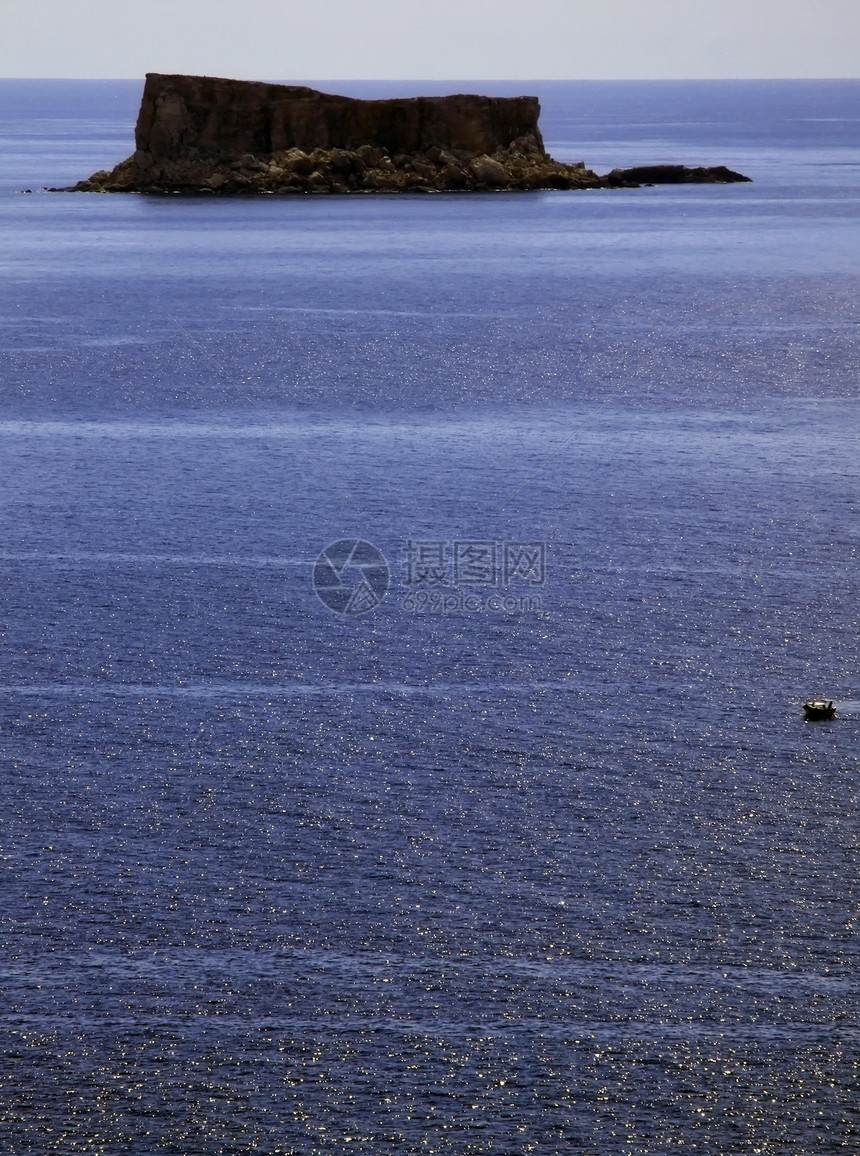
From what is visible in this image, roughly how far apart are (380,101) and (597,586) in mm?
104255

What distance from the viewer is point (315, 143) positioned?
134500 millimetres

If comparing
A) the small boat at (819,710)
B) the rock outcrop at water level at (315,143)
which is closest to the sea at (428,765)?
the small boat at (819,710)

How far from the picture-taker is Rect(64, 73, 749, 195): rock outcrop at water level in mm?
126000

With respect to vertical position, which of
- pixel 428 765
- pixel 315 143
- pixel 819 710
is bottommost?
pixel 428 765

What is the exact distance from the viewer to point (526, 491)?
41.2 metres

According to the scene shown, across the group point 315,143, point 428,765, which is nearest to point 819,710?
point 428,765

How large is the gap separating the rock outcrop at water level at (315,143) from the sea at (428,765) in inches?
2959

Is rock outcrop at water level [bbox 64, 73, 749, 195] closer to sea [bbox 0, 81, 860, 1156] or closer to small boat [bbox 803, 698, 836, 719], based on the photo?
sea [bbox 0, 81, 860, 1156]

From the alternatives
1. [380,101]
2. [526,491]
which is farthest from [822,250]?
[526,491]

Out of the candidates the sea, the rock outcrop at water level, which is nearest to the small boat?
the sea

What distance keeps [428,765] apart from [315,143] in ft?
387

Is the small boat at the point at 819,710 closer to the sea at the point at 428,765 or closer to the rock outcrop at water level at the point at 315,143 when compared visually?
the sea at the point at 428,765

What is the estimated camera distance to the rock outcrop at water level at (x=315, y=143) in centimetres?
12600

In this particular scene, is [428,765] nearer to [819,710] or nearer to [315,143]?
[819,710]
